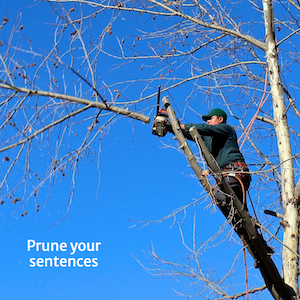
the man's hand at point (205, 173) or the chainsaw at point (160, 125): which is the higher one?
the chainsaw at point (160, 125)

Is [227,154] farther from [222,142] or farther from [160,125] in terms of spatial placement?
[160,125]

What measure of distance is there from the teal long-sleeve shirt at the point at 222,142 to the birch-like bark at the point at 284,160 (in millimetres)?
845

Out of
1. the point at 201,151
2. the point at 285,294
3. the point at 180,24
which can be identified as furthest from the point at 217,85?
the point at 285,294

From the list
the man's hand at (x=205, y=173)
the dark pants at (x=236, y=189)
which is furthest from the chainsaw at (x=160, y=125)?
the dark pants at (x=236, y=189)

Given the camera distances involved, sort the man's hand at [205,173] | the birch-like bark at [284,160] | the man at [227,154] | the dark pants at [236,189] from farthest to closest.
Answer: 1. the birch-like bark at [284,160]
2. the man at [227,154]
3. the dark pants at [236,189]
4. the man's hand at [205,173]

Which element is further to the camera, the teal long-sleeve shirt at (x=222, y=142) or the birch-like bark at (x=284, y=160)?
the birch-like bark at (x=284, y=160)

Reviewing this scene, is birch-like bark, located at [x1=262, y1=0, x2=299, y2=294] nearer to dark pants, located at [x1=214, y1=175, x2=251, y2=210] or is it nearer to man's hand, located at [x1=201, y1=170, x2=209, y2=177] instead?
dark pants, located at [x1=214, y1=175, x2=251, y2=210]

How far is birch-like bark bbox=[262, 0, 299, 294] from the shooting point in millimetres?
5996

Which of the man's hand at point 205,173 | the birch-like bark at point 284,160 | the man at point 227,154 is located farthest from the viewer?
the birch-like bark at point 284,160

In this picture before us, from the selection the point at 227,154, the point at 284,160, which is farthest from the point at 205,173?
the point at 284,160

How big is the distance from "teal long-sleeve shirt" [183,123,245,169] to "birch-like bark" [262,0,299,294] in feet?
2.77

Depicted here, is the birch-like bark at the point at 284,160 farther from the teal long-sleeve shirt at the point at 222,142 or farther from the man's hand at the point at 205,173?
the man's hand at the point at 205,173

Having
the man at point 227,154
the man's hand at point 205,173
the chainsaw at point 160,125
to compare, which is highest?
the chainsaw at point 160,125

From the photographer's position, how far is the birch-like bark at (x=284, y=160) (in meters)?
6.00
